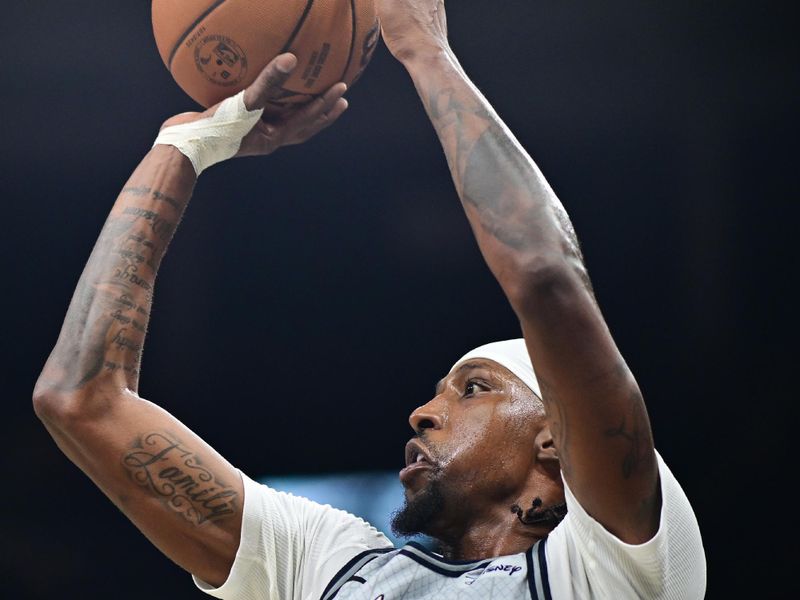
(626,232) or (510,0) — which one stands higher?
(510,0)

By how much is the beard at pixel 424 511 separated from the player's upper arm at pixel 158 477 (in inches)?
11.7

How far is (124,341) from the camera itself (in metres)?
2.03

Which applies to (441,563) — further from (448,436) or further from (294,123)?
(294,123)

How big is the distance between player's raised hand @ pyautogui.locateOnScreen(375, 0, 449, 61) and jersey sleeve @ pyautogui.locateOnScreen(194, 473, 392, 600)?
789 millimetres

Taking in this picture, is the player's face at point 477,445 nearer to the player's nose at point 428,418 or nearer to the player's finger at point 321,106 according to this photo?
the player's nose at point 428,418

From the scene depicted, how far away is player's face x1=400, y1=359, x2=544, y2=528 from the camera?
201 centimetres

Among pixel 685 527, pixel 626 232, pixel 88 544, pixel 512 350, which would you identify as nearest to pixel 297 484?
pixel 88 544

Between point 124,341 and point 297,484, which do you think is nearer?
point 124,341

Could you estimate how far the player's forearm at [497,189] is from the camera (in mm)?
1559

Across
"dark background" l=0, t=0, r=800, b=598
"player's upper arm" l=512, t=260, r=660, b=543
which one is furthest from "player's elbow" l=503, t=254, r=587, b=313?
"dark background" l=0, t=0, r=800, b=598

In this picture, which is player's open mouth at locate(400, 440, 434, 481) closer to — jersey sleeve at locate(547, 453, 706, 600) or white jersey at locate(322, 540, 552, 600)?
white jersey at locate(322, 540, 552, 600)

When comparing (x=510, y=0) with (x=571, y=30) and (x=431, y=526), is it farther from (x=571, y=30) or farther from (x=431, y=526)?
(x=431, y=526)

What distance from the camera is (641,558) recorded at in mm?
1578

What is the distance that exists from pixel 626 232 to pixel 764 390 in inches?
25.3
